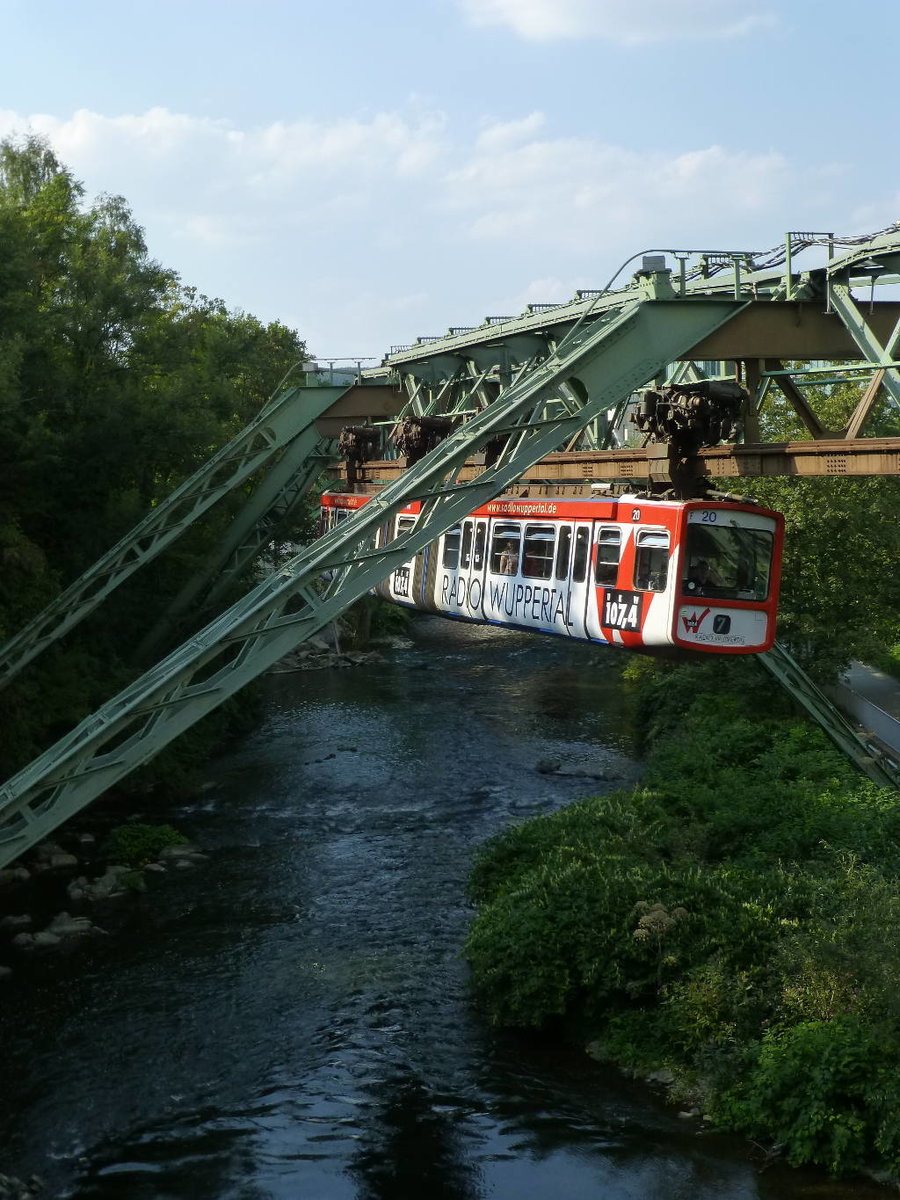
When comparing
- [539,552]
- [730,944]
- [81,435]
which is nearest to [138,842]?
[81,435]

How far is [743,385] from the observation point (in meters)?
18.4

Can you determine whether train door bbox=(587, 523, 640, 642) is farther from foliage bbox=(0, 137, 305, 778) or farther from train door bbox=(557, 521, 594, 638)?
foliage bbox=(0, 137, 305, 778)

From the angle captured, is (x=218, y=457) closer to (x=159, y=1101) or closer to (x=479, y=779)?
A: (x=479, y=779)

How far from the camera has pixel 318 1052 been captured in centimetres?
1505

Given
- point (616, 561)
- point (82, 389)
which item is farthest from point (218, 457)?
point (616, 561)

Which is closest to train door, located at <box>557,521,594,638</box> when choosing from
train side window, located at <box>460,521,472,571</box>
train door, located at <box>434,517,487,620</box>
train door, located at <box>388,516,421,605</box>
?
train door, located at <box>434,517,487,620</box>

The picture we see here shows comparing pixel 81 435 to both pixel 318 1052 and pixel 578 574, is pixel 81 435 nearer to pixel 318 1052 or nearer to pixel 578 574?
pixel 578 574

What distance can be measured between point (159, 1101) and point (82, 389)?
15604 millimetres

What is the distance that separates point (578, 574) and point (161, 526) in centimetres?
851

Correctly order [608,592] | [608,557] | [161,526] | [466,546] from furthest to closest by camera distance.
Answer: [466,546]
[161,526]
[608,557]
[608,592]

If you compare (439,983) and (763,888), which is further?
(439,983)

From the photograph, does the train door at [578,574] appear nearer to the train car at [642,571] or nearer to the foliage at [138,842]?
the train car at [642,571]

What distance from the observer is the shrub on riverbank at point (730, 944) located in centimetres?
1245

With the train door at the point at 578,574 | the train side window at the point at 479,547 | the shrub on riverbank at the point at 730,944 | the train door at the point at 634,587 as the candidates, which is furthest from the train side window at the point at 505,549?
the shrub on riverbank at the point at 730,944
